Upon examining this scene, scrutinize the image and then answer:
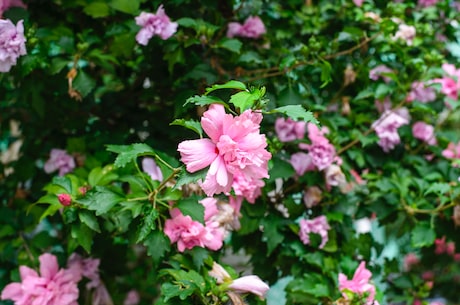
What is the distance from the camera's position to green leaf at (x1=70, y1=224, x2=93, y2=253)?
4.01 ft

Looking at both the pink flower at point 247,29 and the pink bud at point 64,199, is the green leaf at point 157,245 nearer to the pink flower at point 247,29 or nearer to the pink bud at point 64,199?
the pink bud at point 64,199

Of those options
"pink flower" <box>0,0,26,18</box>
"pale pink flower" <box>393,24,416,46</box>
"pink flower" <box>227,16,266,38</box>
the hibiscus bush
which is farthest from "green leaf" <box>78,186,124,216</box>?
"pale pink flower" <box>393,24,416,46</box>

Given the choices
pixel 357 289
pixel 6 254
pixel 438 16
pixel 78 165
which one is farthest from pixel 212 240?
pixel 438 16

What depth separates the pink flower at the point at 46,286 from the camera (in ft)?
4.39

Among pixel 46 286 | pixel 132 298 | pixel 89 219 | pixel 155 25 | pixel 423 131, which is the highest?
pixel 155 25

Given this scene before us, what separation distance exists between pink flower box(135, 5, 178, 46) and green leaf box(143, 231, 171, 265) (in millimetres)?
460

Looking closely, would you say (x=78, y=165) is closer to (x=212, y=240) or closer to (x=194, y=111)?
(x=194, y=111)

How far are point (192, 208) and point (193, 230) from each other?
0.07m

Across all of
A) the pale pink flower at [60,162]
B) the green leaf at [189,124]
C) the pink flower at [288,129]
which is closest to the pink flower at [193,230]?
the green leaf at [189,124]

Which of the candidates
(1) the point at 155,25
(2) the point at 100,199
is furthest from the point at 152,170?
(1) the point at 155,25

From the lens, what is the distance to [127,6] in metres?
1.43

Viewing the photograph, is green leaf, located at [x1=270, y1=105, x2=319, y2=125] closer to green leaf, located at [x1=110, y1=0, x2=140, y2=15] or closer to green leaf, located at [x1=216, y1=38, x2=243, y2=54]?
green leaf, located at [x1=216, y1=38, x2=243, y2=54]

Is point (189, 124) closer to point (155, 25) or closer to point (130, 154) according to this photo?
point (130, 154)

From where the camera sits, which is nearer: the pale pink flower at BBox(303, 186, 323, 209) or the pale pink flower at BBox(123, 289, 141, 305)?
the pale pink flower at BBox(303, 186, 323, 209)
